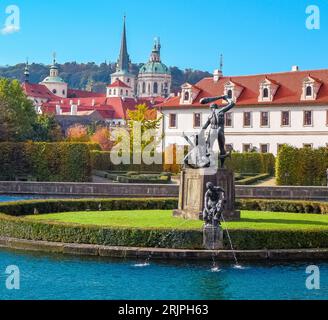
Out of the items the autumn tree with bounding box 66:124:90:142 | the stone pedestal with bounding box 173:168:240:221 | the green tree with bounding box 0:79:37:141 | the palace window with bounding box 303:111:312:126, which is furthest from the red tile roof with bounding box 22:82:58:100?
the stone pedestal with bounding box 173:168:240:221

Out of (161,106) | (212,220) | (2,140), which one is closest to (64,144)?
(2,140)

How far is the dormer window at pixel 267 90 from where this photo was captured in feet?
197

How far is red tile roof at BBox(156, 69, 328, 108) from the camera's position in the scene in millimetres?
58438

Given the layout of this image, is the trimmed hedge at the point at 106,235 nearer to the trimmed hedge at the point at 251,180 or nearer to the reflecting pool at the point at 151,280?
the reflecting pool at the point at 151,280

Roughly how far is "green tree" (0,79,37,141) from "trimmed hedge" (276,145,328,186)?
21789 mm

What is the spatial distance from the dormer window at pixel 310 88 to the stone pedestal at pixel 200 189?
3729 cm

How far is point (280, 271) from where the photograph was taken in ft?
54.2

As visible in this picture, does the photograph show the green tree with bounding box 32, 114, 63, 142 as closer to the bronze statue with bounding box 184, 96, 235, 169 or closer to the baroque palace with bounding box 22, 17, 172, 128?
the bronze statue with bounding box 184, 96, 235, 169

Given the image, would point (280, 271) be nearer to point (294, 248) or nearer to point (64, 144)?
point (294, 248)

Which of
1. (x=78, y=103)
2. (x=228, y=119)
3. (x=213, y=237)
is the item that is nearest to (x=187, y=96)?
(x=228, y=119)

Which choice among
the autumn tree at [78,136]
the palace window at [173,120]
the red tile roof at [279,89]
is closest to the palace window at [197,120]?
the red tile roof at [279,89]

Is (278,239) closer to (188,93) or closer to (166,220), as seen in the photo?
(166,220)

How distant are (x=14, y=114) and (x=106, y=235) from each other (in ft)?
132
